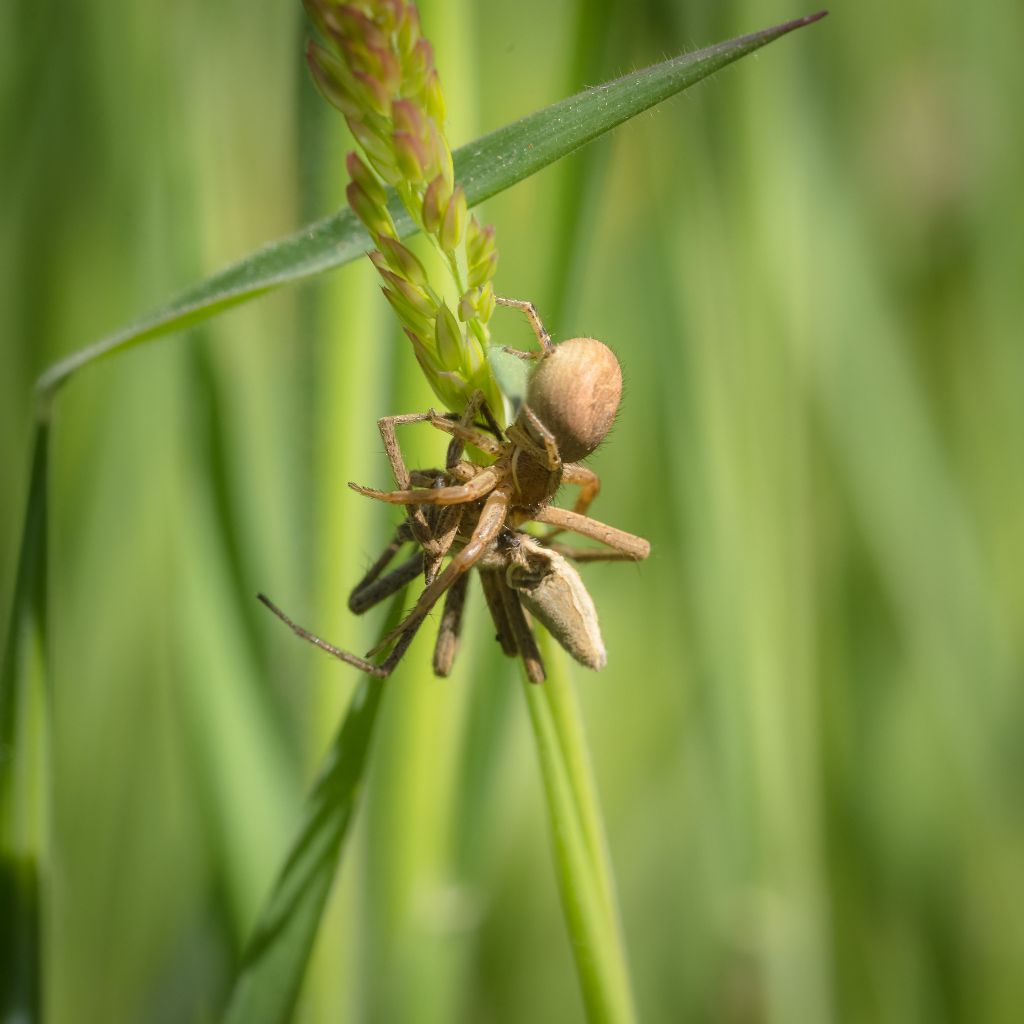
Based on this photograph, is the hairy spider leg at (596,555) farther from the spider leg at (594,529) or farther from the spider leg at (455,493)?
the spider leg at (455,493)

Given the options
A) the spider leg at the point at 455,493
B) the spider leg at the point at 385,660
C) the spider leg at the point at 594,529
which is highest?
the spider leg at the point at 455,493

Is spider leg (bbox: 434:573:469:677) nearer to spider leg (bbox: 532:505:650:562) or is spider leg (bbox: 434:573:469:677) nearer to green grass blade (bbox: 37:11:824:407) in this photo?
spider leg (bbox: 532:505:650:562)

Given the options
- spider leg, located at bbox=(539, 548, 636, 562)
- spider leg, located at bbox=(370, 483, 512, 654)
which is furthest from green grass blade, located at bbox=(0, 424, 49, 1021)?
spider leg, located at bbox=(539, 548, 636, 562)

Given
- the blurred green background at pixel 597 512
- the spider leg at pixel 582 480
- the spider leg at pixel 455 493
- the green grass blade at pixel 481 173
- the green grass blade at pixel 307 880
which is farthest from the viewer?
the blurred green background at pixel 597 512

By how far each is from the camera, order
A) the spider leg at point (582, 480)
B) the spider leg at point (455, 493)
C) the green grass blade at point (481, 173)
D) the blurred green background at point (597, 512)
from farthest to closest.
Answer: the blurred green background at point (597, 512)
the spider leg at point (582, 480)
the spider leg at point (455, 493)
the green grass blade at point (481, 173)

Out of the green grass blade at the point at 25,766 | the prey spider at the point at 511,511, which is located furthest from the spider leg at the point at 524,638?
the green grass blade at the point at 25,766

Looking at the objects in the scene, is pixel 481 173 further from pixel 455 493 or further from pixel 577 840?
pixel 577 840

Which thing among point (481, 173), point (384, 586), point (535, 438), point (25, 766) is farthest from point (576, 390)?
point (25, 766)
